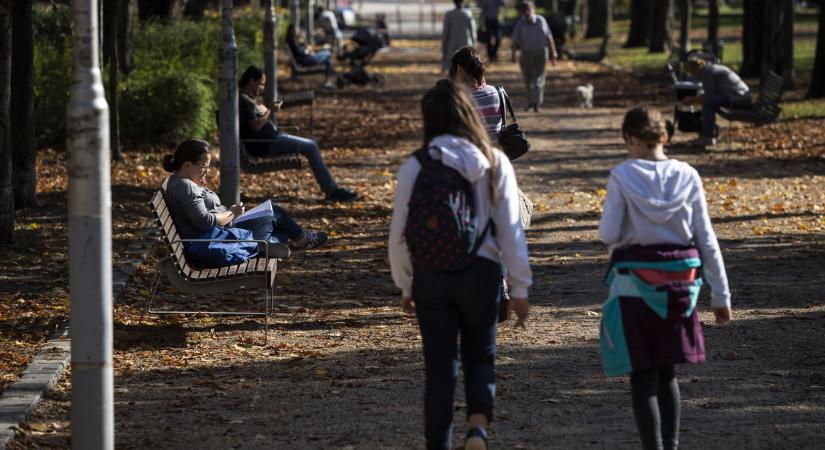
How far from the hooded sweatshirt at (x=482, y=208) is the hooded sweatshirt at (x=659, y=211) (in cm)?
36

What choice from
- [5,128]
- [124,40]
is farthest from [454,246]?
[124,40]

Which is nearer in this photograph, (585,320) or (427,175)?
(427,175)

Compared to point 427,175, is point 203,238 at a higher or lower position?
lower

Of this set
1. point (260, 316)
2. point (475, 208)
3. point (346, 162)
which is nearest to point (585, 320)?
point (260, 316)

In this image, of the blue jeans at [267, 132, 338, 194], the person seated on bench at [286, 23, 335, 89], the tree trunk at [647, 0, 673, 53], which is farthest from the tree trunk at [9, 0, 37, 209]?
the tree trunk at [647, 0, 673, 53]

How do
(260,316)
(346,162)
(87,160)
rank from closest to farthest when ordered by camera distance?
(87,160), (260,316), (346,162)

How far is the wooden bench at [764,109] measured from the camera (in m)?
19.2

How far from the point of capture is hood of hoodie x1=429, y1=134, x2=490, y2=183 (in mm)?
5559

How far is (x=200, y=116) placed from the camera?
19578 millimetres

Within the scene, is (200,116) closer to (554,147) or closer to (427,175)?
(554,147)

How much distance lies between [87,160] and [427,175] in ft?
4.34


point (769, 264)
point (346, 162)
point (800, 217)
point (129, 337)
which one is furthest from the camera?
point (346, 162)

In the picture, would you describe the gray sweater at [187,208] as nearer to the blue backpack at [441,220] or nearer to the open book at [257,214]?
the open book at [257,214]

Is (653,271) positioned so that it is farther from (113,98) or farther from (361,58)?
(361,58)
